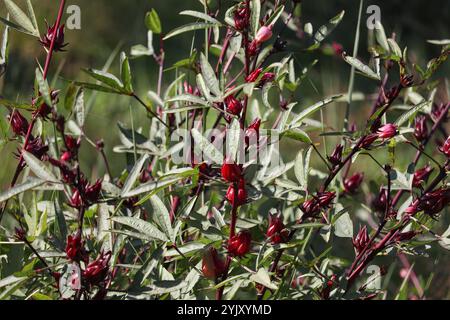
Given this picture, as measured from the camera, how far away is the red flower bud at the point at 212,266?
0.93m

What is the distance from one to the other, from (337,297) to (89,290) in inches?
14.3

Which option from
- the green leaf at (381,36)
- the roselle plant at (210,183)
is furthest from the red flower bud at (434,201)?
the green leaf at (381,36)

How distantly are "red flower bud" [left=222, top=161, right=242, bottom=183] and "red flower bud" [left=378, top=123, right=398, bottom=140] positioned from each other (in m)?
0.18

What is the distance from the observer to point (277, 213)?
1106 millimetres

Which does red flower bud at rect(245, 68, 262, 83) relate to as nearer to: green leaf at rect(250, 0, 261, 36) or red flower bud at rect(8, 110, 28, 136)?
green leaf at rect(250, 0, 261, 36)

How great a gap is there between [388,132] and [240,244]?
23 centimetres

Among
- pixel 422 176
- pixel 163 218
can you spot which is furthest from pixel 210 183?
pixel 422 176

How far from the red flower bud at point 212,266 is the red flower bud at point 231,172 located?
130 mm

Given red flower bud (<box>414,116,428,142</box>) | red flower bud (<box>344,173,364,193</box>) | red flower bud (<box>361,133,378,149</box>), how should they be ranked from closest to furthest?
red flower bud (<box>361,133,378,149</box>) < red flower bud (<box>414,116,428,142</box>) < red flower bud (<box>344,173,364,193</box>)

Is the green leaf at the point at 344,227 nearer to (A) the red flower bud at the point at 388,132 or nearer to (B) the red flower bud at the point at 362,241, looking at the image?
(B) the red flower bud at the point at 362,241

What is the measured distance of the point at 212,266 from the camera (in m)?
0.93

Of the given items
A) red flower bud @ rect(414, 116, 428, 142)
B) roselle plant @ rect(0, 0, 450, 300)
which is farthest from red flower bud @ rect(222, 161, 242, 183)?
red flower bud @ rect(414, 116, 428, 142)

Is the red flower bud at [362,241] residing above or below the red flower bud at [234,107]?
below

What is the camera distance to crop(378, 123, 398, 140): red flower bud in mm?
864
